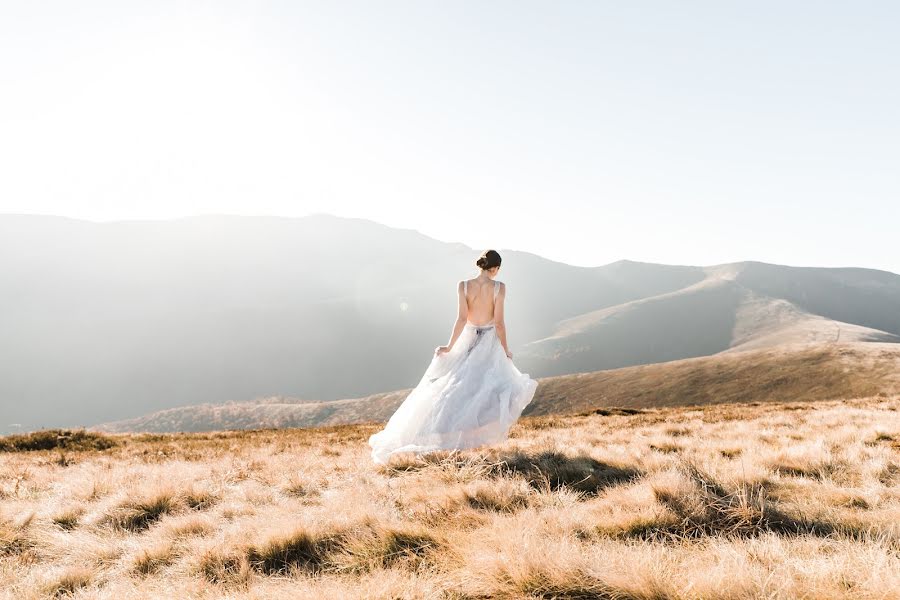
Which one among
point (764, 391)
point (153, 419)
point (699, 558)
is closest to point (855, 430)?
point (699, 558)

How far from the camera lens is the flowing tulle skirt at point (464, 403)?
8.12 metres

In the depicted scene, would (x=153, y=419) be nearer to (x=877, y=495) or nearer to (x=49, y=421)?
(x=49, y=421)

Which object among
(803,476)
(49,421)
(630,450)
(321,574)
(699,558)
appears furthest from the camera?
(49,421)

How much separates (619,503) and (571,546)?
5.33 feet

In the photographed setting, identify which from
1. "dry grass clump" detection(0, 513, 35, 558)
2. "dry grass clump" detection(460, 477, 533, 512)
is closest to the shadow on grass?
"dry grass clump" detection(460, 477, 533, 512)

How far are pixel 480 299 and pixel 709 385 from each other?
80173 mm

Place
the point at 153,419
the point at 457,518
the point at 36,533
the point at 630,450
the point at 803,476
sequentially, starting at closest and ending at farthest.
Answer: the point at 457,518, the point at 36,533, the point at 803,476, the point at 630,450, the point at 153,419

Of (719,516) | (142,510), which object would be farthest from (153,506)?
(719,516)

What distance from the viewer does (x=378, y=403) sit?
11125 cm

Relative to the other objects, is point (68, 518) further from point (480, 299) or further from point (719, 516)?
point (719, 516)

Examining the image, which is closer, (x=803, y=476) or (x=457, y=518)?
(x=457, y=518)

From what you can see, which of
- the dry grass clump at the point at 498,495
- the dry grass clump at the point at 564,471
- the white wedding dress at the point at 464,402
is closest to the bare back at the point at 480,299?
the white wedding dress at the point at 464,402

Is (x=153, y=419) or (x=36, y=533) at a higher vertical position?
(x=36, y=533)

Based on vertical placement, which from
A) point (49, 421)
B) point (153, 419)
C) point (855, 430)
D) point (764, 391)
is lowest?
point (49, 421)
